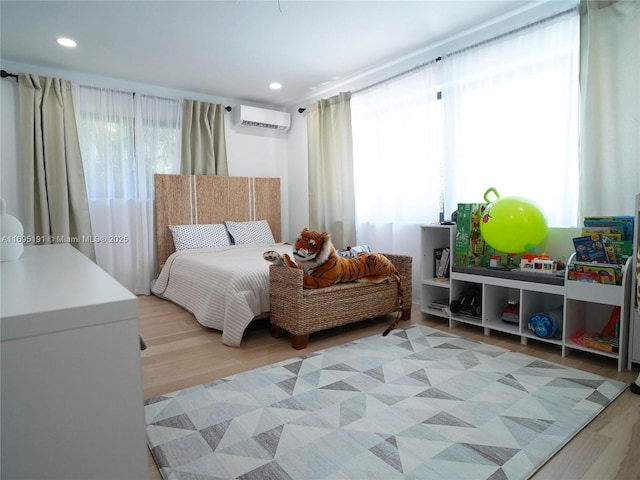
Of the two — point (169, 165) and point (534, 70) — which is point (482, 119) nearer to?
point (534, 70)

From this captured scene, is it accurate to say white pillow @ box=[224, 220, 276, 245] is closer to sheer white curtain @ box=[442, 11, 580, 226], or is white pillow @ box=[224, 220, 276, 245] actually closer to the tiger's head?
the tiger's head

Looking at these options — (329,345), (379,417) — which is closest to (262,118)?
(329,345)

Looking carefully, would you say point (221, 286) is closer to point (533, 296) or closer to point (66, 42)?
point (533, 296)

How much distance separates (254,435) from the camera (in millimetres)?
1598

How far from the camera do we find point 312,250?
2.71m

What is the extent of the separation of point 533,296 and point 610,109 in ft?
4.14

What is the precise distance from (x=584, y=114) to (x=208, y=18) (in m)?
2.67

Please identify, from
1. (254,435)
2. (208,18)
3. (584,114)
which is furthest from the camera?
(208,18)

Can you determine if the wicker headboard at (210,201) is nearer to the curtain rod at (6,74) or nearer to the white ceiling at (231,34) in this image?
the white ceiling at (231,34)

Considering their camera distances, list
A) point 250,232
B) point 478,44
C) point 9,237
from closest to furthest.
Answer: point 9,237
point 478,44
point 250,232

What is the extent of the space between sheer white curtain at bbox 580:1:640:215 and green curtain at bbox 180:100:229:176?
3716 mm

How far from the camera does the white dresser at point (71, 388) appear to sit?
0.61 m

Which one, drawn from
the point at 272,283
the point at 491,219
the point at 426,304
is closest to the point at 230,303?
the point at 272,283

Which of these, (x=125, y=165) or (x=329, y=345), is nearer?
(x=329, y=345)
